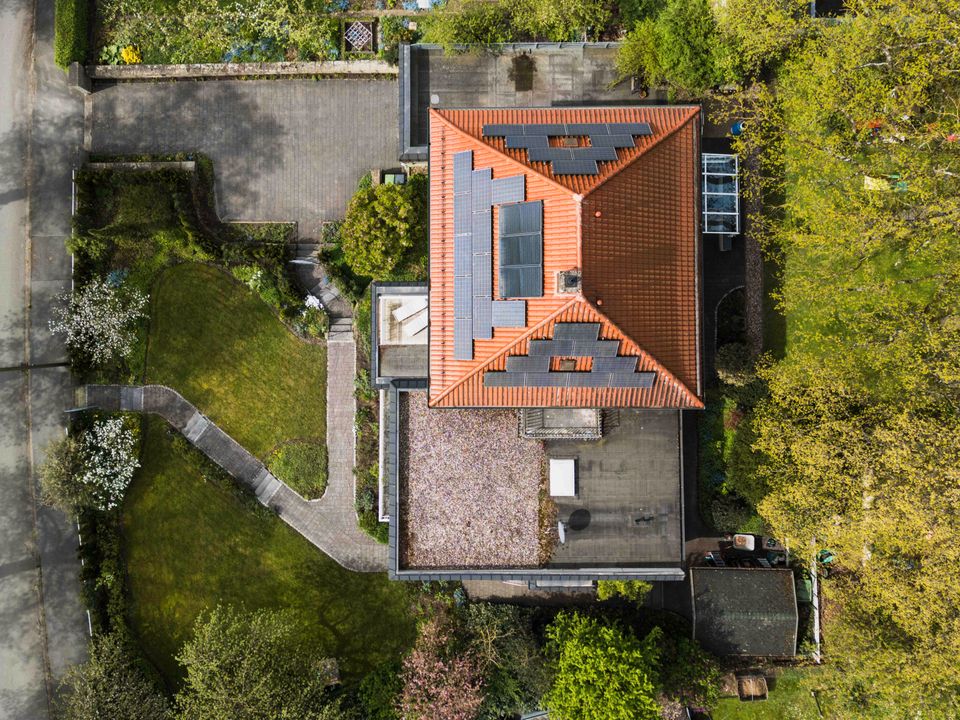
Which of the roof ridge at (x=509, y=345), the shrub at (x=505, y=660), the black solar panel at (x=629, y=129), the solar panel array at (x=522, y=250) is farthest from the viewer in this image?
the shrub at (x=505, y=660)

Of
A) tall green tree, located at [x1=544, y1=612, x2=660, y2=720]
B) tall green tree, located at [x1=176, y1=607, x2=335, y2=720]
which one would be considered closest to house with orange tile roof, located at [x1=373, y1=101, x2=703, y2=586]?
tall green tree, located at [x1=544, y1=612, x2=660, y2=720]

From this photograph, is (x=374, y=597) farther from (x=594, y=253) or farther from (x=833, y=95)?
(x=833, y=95)

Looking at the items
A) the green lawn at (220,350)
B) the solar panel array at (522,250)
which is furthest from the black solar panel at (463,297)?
the green lawn at (220,350)

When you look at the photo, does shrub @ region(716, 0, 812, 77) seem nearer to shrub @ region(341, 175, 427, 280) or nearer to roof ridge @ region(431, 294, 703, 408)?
roof ridge @ region(431, 294, 703, 408)

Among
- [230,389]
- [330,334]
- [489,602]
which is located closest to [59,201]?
[230,389]

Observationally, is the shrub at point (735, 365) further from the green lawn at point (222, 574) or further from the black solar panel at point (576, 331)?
the green lawn at point (222, 574)

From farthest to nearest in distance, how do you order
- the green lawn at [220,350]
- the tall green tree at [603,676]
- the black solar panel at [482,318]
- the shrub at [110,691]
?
the green lawn at [220,350]
the shrub at [110,691]
the tall green tree at [603,676]
the black solar panel at [482,318]
